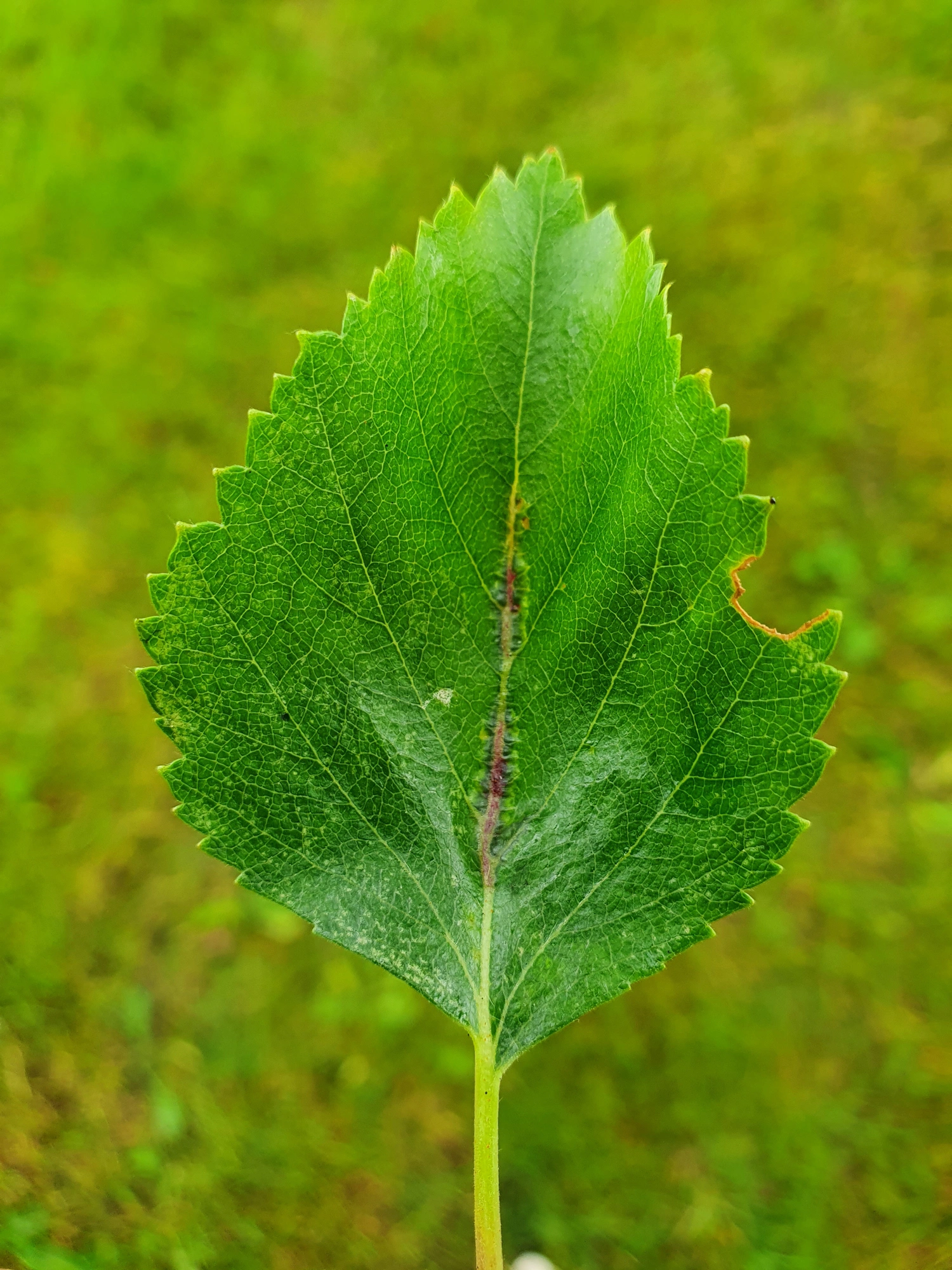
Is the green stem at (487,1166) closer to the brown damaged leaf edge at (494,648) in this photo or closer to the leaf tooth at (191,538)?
the brown damaged leaf edge at (494,648)

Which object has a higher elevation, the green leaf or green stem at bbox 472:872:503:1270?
the green leaf

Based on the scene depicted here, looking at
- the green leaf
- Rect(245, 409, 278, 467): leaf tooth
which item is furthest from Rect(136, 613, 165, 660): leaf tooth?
Rect(245, 409, 278, 467): leaf tooth

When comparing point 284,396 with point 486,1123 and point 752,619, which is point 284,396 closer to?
point 752,619

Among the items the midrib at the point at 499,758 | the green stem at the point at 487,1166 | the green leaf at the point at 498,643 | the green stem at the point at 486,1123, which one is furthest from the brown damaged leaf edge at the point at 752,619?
the green stem at the point at 487,1166

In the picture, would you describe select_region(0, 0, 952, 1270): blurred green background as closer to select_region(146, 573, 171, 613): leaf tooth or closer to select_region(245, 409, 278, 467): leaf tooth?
select_region(146, 573, 171, 613): leaf tooth

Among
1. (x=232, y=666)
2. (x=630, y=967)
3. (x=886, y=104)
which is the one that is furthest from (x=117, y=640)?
(x=886, y=104)

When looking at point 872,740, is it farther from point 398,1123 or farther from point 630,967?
point 630,967
